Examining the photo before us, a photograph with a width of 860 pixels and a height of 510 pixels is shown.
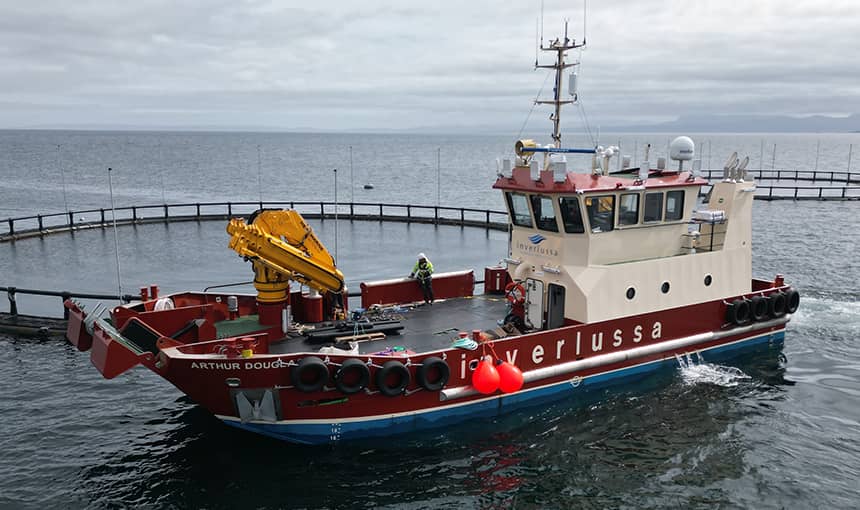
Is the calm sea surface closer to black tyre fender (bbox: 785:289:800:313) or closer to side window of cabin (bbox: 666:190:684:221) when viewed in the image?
black tyre fender (bbox: 785:289:800:313)

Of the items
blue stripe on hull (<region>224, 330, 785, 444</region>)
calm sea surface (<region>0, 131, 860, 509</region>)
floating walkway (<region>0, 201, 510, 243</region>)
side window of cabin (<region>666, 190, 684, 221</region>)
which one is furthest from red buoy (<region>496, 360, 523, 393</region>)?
floating walkway (<region>0, 201, 510, 243</region>)

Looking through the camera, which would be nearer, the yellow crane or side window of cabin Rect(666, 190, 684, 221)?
the yellow crane

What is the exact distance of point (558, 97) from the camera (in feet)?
51.0

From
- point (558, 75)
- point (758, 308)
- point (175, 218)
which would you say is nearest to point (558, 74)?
point (558, 75)

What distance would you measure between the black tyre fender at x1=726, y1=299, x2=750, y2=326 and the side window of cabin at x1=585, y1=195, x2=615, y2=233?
449cm

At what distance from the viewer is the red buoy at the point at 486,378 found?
12.1 metres

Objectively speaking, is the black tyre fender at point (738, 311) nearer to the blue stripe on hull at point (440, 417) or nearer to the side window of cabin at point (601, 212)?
the blue stripe on hull at point (440, 417)

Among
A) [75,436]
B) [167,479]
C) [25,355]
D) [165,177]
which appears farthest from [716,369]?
[165,177]

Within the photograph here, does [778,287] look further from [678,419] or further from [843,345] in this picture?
[678,419]

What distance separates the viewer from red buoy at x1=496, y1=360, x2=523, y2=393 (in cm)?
1223

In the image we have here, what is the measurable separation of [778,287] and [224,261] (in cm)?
2339

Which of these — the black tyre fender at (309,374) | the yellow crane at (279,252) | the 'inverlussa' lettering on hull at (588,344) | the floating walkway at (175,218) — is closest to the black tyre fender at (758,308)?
the 'inverlussa' lettering on hull at (588,344)

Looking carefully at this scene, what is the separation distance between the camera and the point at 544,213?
582 inches

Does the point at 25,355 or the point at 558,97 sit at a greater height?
the point at 558,97
